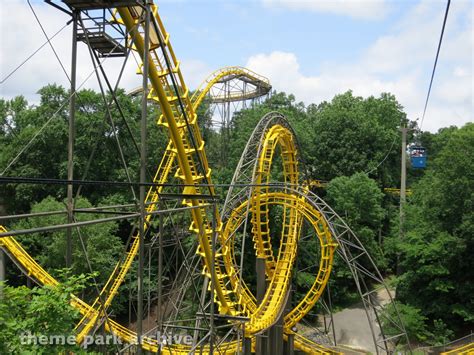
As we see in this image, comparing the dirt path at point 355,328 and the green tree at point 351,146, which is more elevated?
the green tree at point 351,146

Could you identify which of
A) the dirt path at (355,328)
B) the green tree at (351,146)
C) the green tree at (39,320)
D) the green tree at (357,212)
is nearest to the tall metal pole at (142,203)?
the green tree at (39,320)

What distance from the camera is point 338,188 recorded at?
23.2 meters

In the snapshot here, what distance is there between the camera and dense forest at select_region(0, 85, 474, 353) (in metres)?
17.4

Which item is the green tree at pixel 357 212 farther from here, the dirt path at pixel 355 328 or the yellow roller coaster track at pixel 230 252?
the yellow roller coaster track at pixel 230 252

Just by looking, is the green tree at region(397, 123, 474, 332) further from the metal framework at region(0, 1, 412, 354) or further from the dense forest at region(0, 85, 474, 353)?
the metal framework at region(0, 1, 412, 354)

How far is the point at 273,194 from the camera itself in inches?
547

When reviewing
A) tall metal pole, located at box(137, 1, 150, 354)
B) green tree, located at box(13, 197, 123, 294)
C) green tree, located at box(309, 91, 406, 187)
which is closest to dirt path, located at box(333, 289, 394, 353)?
green tree, located at box(309, 91, 406, 187)

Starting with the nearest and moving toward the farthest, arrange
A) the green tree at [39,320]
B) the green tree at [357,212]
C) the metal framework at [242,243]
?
the green tree at [39,320]
the metal framework at [242,243]
the green tree at [357,212]

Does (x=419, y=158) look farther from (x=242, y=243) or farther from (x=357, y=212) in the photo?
(x=242, y=243)

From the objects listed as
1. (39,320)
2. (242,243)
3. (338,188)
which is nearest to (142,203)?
(39,320)

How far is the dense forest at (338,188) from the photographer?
57.1 feet

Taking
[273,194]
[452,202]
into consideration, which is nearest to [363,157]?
[452,202]

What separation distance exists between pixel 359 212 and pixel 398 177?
A: 8960 mm

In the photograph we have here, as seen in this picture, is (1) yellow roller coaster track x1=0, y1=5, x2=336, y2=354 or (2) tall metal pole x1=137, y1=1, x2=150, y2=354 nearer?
(2) tall metal pole x1=137, y1=1, x2=150, y2=354
